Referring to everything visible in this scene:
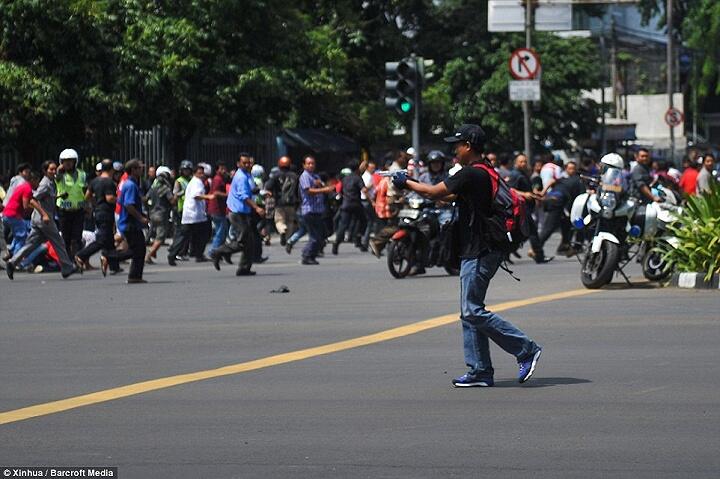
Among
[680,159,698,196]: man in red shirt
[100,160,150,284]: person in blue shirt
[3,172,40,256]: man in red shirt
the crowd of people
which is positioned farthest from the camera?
[680,159,698,196]: man in red shirt

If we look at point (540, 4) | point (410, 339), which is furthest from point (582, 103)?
point (410, 339)

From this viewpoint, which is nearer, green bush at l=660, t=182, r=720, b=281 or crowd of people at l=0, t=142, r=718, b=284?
green bush at l=660, t=182, r=720, b=281

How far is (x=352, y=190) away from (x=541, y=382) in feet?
61.5

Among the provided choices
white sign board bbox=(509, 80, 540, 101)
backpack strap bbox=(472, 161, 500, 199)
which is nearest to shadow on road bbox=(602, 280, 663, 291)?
backpack strap bbox=(472, 161, 500, 199)

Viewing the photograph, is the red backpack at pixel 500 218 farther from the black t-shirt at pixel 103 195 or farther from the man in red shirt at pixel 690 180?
the man in red shirt at pixel 690 180

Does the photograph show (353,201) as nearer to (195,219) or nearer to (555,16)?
(195,219)

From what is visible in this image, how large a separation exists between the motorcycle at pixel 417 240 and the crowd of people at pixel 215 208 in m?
0.19

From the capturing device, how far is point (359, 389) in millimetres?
10406

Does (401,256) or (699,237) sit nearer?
(699,237)

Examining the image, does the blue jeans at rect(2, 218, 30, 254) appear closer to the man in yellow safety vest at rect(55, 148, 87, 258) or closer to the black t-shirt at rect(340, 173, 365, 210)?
the man in yellow safety vest at rect(55, 148, 87, 258)

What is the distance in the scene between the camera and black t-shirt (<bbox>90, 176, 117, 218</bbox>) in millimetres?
22391

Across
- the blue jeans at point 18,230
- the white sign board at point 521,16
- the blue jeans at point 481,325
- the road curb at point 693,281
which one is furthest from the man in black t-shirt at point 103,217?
the white sign board at point 521,16

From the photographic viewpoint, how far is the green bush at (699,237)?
1819cm

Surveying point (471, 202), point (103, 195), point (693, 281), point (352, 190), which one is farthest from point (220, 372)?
point (352, 190)
